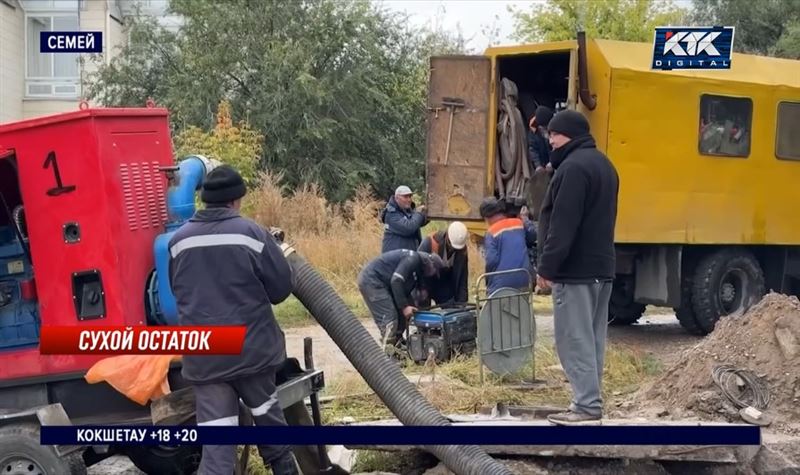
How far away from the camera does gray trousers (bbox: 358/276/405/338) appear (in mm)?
10766

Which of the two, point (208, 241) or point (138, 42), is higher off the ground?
point (138, 42)

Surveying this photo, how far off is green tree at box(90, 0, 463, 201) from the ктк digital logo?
13482 mm

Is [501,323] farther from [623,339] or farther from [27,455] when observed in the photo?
[27,455]

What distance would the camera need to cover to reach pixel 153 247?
6328 mm

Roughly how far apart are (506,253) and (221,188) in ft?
15.9

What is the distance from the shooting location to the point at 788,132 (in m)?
13.2

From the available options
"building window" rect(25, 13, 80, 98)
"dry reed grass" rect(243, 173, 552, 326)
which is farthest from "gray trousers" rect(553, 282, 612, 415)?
"building window" rect(25, 13, 80, 98)

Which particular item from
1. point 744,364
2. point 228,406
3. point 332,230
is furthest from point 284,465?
point 332,230

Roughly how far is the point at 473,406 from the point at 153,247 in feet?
9.69

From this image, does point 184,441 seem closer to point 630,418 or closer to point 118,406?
point 118,406

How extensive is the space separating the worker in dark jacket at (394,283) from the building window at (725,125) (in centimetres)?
366

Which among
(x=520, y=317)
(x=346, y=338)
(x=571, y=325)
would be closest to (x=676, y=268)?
(x=520, y=317)

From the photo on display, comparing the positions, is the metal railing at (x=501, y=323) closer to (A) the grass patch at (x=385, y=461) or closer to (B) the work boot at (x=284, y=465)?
(A) the grass patch at (x=385, y=461)

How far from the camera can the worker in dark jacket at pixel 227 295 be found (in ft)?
18.5
